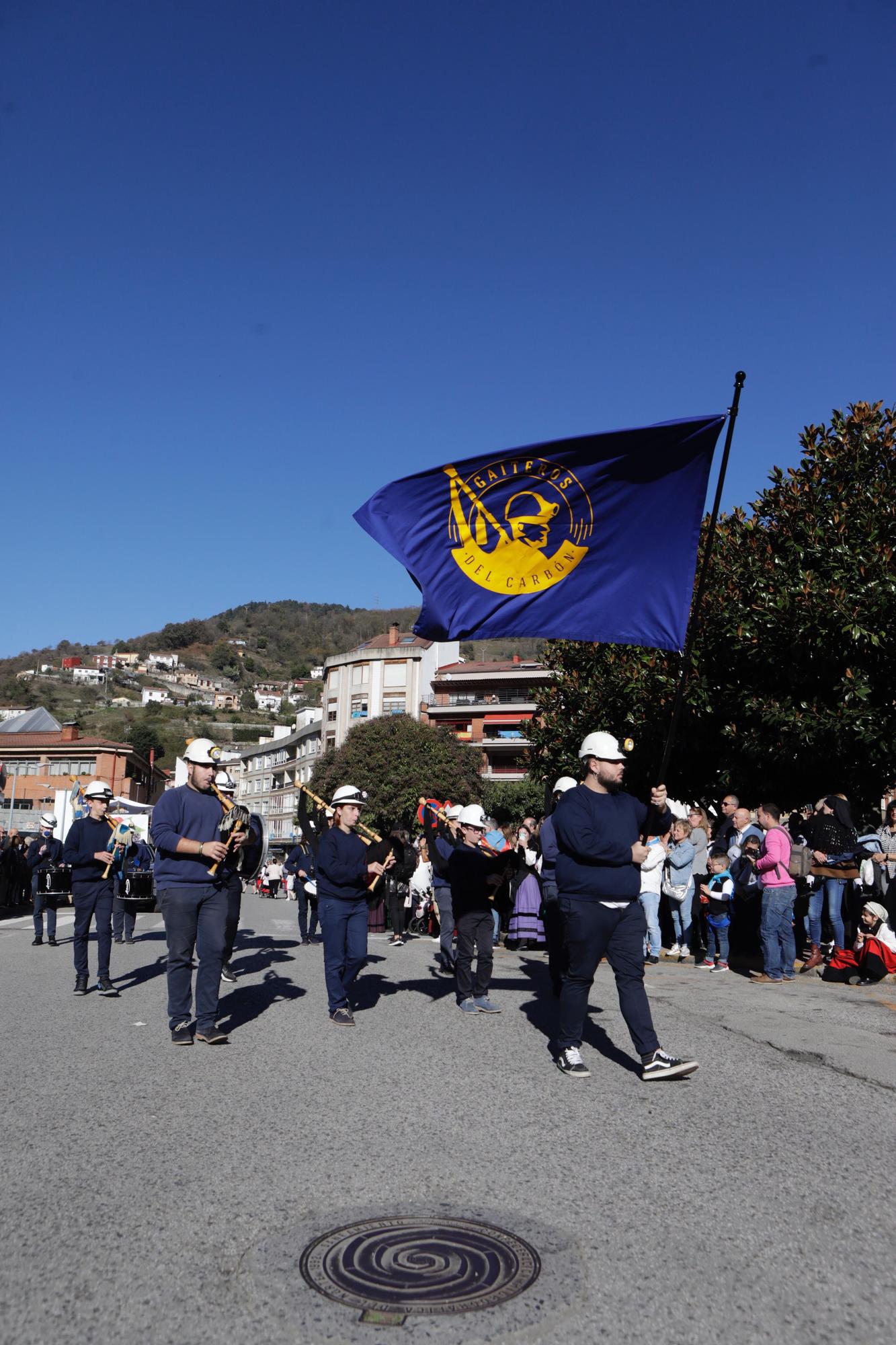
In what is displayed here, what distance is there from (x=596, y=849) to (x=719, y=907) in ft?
23.6

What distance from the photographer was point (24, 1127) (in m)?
5.36

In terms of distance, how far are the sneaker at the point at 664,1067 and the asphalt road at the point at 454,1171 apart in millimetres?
75

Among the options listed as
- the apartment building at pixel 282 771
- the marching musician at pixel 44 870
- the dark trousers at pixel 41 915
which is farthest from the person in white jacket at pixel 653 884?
the apartment building at pixel 282 771

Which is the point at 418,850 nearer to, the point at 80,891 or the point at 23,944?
the point at 23,944

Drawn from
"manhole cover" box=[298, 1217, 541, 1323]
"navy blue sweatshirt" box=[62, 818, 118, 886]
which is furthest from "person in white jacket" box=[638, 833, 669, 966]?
"manhole cover" box=[298, 1217, 541, 1323]

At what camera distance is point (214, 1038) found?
25.4ft

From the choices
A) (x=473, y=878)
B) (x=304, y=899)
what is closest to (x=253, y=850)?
(x=473, y=878)

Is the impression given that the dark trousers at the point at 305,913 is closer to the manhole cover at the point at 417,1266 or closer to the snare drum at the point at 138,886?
the snare drum at the point at 138,886

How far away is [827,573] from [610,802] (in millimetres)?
10816

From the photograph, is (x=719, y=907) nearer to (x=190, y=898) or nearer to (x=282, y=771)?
(x=190, y=898)

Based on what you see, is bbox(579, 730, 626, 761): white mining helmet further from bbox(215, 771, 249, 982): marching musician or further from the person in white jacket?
the person in white jacket

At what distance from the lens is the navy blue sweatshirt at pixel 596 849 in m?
6.57

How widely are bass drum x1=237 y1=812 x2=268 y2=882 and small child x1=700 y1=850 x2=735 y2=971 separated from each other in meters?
5.46

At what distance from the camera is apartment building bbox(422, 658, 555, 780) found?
8250 cm
